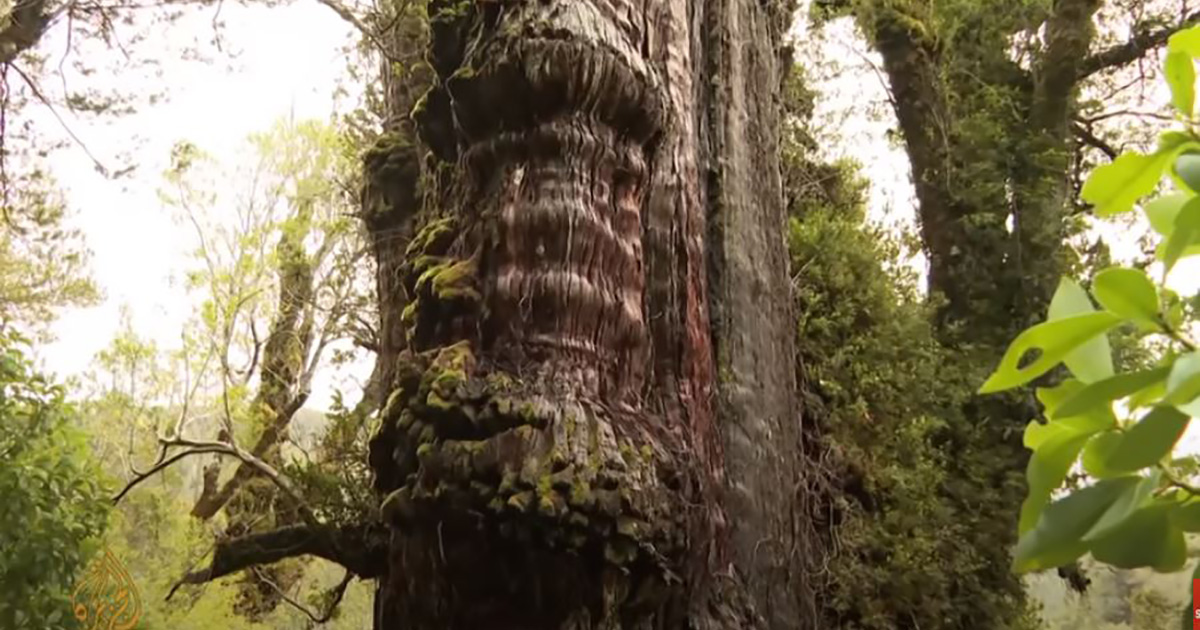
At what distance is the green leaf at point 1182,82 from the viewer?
54 centimetres

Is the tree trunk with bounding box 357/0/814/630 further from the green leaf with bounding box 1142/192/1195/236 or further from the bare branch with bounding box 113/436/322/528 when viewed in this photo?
the green leaf with bounding box 1142/192/1195/236

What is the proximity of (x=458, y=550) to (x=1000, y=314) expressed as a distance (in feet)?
12.3

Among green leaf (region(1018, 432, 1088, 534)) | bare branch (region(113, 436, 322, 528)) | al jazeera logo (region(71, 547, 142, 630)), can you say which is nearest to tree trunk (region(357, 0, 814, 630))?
bare branch (region(113, 436, 322, 528))

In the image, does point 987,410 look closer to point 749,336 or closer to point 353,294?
point 749,336

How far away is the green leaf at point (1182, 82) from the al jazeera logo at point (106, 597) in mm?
4896

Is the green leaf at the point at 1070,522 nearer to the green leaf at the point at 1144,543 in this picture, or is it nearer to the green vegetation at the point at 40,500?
the green leaf at the point at 1144,543

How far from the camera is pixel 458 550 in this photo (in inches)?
91.9

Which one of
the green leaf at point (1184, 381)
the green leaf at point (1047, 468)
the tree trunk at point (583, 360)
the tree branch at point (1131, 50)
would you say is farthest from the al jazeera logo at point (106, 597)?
the tree branch at point (1131, 50)

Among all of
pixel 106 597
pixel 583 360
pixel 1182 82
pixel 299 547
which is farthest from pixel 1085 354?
pixel 106 597

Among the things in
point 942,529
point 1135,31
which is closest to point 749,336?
A: point 942,529

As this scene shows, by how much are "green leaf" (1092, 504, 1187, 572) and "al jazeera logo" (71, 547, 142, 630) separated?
4.82m

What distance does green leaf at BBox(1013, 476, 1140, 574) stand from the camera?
49 cm

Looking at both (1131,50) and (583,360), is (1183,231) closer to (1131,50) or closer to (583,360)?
(583,360)

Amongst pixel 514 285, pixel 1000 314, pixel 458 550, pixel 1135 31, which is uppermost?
pixel 1135 31
